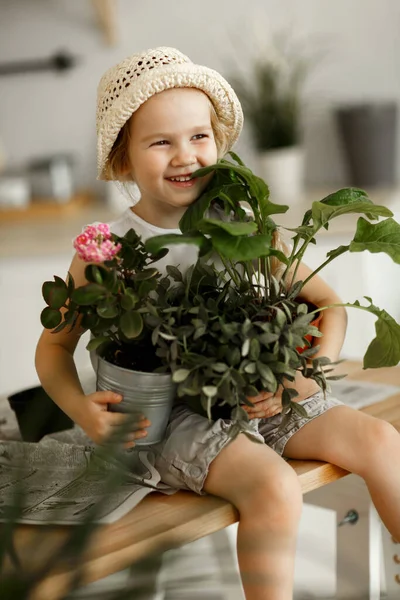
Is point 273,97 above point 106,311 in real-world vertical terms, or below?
above

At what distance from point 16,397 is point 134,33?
2.31 m

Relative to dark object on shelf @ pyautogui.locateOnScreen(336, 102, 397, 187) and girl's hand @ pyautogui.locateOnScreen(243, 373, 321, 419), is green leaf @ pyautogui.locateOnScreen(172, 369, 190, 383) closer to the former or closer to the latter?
girl's hand @ pyautogui.locateOnScreen(243, 373, 321, 419)

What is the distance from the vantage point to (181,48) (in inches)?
124

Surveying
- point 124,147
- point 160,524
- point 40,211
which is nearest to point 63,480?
point 160,524

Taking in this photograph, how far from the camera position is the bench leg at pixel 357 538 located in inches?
50.7

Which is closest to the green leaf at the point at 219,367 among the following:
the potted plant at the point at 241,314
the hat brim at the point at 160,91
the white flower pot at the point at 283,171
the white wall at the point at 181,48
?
the potted plant at the point at 241,314

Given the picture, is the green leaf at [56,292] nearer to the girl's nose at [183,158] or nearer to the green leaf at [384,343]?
the girl's nose at [183,158]

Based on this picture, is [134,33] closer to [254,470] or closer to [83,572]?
[254,470]

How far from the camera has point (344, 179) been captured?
3.19 meters

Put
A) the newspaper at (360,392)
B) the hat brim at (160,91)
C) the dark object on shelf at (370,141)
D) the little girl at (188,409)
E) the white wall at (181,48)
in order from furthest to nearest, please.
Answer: the white wall at (181,48) < the dark object on shelf at (370,141) < the newspaper at (360,392) < the hat brim at (160,91) < the little girl at (188,409)

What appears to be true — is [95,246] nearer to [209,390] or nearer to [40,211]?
[209,390]

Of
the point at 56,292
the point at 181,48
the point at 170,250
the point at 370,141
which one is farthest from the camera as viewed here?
the point at 181,48

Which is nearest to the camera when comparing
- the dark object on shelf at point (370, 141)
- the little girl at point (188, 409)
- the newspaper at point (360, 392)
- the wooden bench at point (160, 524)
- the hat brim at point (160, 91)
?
the wooden bench at point (160, 524)

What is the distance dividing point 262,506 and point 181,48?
2624 millimetres
